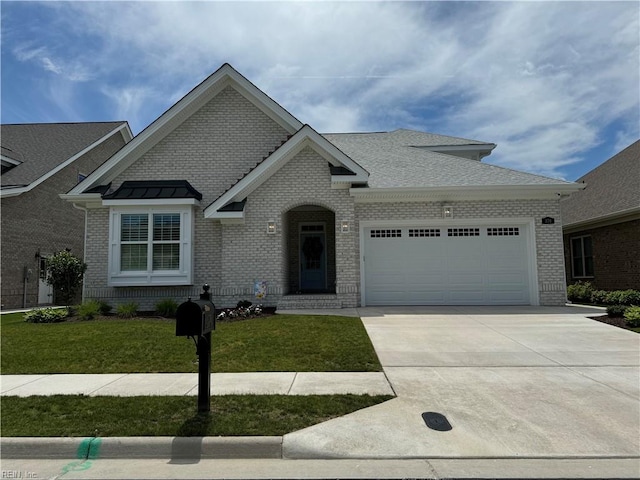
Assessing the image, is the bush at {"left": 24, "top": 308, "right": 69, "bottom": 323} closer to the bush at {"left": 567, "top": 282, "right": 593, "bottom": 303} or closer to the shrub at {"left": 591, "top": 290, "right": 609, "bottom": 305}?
the shrub at {"left": 591, "top": 290, "right": 609, "bottom": 305}

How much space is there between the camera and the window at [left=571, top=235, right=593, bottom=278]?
18.2 meters

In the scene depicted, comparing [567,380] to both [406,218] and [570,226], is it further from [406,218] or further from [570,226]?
[570,226]

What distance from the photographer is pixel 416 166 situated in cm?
1543

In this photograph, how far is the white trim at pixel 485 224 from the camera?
44.3 ft

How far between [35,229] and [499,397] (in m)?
20.2

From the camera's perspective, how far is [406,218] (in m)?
13.7

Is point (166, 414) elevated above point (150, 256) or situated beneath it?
situated beneath

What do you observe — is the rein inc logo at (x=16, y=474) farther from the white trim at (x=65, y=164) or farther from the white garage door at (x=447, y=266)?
the white trim at (x=65, y=164)

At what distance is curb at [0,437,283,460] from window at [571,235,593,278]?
18.3 meters

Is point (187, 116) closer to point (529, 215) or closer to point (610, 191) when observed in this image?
point (529, 215)

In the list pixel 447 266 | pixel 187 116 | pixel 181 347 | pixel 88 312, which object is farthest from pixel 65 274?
pixel 447 266

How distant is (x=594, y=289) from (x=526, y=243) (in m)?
5.94

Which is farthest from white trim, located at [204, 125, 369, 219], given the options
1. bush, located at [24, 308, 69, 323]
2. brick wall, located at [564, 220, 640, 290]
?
brick wall, located at [564, 220, 640, 290]

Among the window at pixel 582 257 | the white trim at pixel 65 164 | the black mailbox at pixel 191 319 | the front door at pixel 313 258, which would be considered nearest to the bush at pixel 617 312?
the window at pixel 582 257
